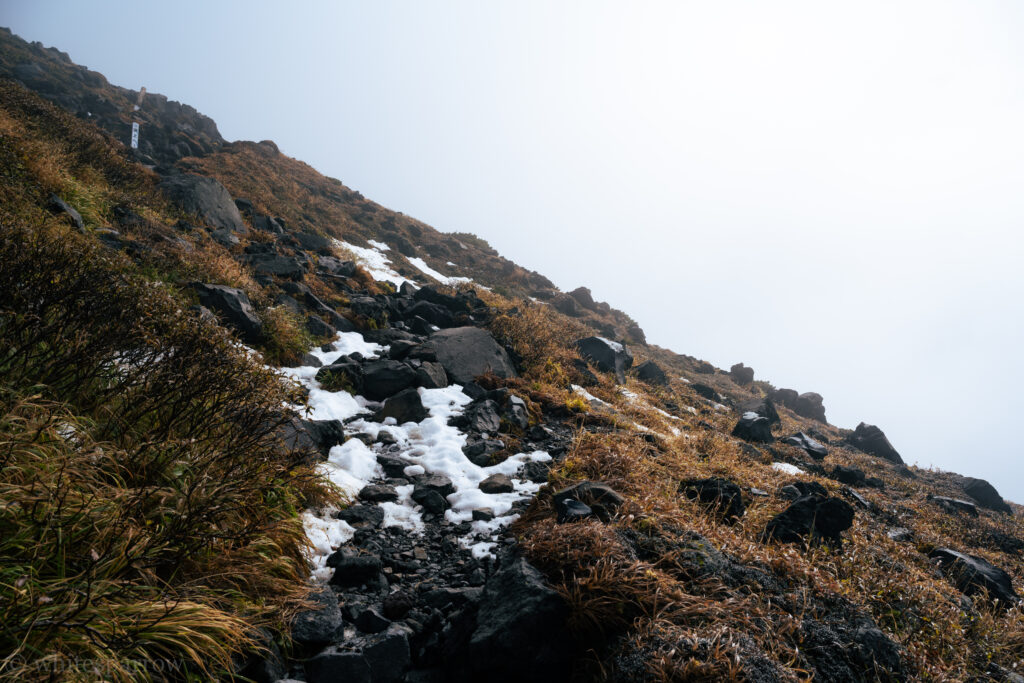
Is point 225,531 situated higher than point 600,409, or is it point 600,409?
point 600,409

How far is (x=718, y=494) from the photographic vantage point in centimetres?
458

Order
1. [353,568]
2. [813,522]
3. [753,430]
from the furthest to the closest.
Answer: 1. [753,430]
2. [813,522]
3. [353,568]

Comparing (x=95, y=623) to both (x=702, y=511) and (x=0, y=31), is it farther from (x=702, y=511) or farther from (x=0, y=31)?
(x=0, y=31)

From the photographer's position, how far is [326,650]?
2.39m

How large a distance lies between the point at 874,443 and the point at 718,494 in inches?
807

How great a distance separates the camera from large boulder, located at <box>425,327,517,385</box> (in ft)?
28.5

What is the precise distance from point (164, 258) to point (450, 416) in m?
6.24

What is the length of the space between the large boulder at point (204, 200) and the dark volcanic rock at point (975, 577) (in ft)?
57.0

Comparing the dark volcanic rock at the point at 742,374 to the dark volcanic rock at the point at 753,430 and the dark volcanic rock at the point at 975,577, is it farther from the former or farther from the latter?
the dark volcanic rock at the point at 975,577

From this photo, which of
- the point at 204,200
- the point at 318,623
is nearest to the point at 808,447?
the point at 318,623

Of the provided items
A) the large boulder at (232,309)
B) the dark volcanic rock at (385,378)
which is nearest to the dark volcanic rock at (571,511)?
the dark volcanic rock at (385,378)

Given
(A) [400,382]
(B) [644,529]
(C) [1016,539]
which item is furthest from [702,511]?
(C) [1016,539]

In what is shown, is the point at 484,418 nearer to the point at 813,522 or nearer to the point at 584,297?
the point at 813,522

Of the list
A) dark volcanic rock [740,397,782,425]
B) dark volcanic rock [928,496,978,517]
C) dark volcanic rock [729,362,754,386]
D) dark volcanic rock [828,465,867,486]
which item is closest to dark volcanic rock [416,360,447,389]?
dark volcanic rock [828,465,867,486]
